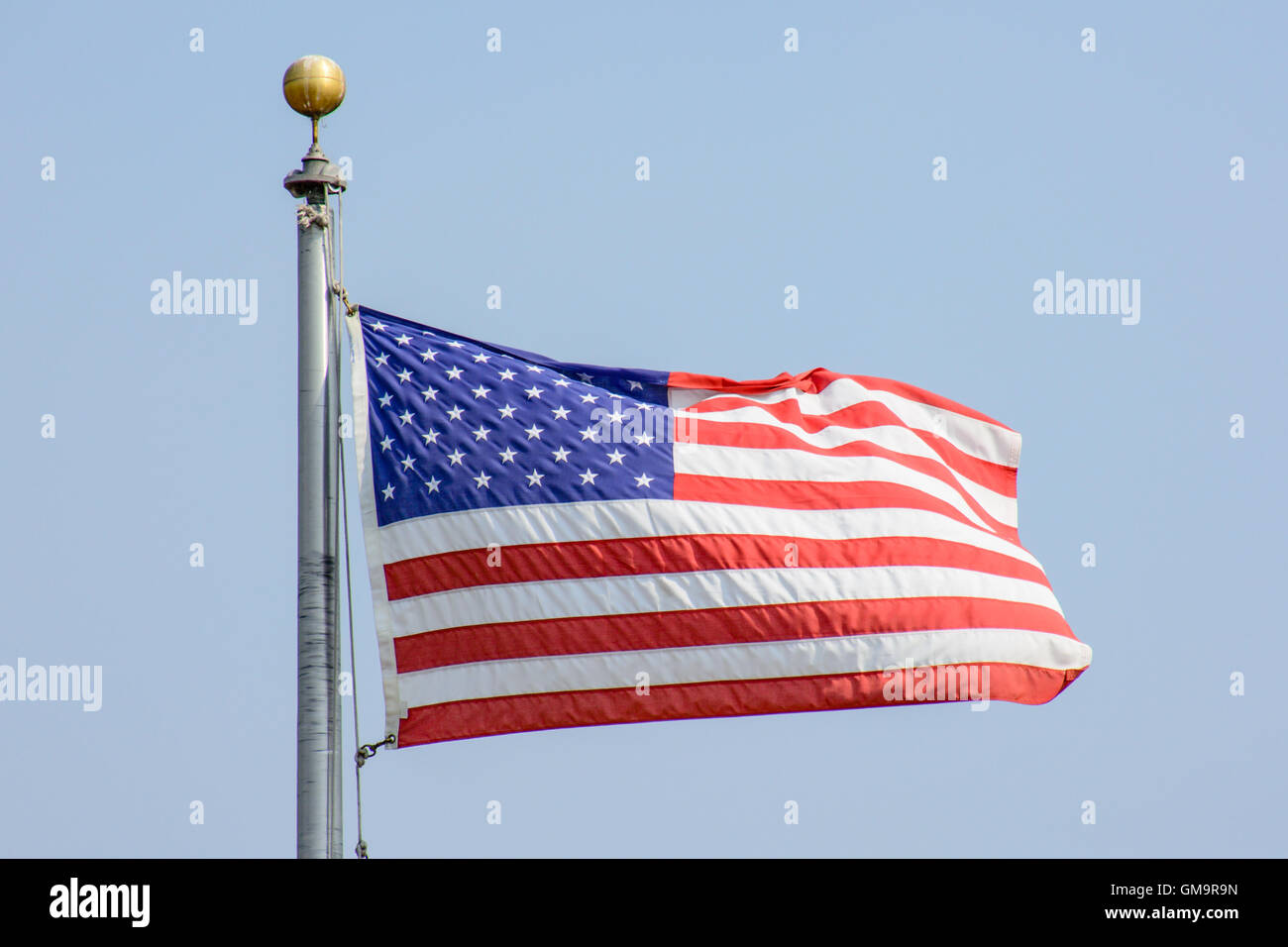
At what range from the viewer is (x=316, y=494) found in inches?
616

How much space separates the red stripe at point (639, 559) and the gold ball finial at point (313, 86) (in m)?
3.58

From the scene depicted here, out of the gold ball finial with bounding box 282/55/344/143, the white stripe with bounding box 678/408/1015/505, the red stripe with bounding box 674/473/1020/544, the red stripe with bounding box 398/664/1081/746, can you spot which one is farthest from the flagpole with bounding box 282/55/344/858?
the white stripe with bounding box 678/408/1015/505

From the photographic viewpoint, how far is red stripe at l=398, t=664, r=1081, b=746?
16391 mm

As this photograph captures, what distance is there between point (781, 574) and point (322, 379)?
4019mm

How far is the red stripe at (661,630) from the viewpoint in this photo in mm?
16531

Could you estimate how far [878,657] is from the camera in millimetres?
17000

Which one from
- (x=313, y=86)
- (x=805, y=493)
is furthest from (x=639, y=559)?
(x=313, y=86)

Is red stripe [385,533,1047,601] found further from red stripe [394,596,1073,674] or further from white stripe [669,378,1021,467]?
white stripe [669,378,1021,467]

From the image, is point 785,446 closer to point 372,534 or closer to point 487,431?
point 487,431

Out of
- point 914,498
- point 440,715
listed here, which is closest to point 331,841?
point 440,715

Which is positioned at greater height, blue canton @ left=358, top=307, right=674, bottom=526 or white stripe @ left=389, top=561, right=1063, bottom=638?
blue canton @ left=358, top=307, right=674, bottom=526

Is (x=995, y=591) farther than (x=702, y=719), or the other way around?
(x=995, y=591)

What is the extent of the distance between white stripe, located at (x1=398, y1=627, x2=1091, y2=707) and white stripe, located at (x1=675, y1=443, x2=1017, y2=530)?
4.87ft
